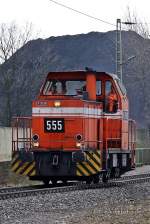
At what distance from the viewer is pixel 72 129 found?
22016 millimetres

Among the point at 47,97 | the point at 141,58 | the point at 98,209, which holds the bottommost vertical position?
the point at 98,209

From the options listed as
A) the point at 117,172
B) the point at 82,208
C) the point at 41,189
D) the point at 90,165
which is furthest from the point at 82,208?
the point at 117,172

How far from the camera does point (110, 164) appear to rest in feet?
76.5

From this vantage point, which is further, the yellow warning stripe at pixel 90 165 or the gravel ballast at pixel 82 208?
the yellow warning stripe at pixel 90 165

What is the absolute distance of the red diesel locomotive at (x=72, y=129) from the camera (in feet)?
71.2

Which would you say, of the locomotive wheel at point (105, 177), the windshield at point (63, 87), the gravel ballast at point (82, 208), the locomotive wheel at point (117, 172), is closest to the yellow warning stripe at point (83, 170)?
the gravel ballast at point (82, 208)

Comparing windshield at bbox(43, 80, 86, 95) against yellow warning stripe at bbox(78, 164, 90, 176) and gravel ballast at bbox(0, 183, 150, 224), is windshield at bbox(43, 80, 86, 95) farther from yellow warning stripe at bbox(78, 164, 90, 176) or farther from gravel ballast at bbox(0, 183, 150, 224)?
gravel ballast at bbox(0, 183, 150, 224)

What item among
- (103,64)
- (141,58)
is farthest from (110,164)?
(103,64)

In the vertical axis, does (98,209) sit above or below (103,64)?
below

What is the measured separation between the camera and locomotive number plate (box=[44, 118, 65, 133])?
2206 centimetres

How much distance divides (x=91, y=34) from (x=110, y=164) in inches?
5663

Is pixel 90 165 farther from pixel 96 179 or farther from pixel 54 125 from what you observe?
pixel 96 179

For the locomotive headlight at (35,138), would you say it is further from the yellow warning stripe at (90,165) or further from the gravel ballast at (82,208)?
→ the gravel ballast at (82,208)

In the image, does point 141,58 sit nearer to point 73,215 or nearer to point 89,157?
point 89,157
